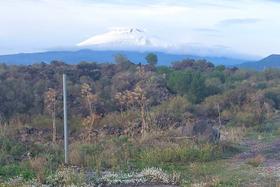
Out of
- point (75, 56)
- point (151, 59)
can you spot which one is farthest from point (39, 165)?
point (75, 56)

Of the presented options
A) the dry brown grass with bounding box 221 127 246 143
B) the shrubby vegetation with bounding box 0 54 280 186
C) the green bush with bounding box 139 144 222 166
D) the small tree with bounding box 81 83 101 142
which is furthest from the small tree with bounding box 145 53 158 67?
the green bush with bounding box 139 144 222 166

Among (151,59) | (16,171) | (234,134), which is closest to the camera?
(16,171)

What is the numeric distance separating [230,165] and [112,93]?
665 inches

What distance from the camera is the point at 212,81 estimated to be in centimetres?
3481

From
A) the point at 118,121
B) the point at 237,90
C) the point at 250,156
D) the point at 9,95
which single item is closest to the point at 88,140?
the point at 250,156

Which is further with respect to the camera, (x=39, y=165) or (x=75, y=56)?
(x=75, y=56)

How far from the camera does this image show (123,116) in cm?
2277

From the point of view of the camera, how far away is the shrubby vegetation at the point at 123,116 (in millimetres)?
13227

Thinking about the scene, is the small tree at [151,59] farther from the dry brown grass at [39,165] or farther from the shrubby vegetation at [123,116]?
the dry brown grass at [39,165]

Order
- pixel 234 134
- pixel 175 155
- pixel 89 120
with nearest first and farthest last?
1. pixel 175 155
2. pixel 89 120
3. pixel 234 134

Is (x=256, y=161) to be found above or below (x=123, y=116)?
above

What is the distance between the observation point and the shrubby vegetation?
13.2m

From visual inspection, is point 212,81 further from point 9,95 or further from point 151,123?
point 151,123

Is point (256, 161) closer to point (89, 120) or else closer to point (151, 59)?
point (89, 120)
